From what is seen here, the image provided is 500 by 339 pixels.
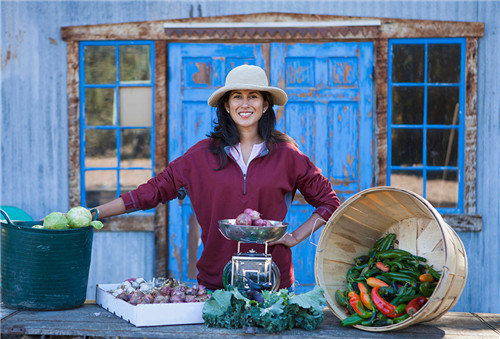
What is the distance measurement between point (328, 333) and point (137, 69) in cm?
407

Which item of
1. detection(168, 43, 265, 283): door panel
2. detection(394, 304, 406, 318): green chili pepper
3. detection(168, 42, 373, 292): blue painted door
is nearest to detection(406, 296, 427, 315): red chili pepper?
detection(394, 304, 406, 318): green chili pepper

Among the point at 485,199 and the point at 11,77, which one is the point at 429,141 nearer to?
the point at 485,199

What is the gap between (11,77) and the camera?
19.9 ft

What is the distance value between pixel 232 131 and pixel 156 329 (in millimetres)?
1288

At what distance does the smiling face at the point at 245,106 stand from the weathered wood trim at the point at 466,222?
10.3ft

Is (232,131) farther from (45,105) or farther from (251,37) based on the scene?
(45,105)

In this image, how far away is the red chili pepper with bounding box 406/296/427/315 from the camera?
277cm

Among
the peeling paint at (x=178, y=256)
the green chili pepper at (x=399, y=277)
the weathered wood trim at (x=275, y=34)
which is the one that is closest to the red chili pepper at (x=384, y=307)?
the green chili pepper at (x=399, y=277)

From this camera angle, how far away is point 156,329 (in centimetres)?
278

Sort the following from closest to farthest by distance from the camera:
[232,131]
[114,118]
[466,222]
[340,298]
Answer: [340,298], [232,131], [466,222], [114,118]

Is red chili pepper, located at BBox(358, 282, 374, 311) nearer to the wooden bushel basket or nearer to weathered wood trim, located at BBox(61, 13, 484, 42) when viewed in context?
the wooden bushel basket

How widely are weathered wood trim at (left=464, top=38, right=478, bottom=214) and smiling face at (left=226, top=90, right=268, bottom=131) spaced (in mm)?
3148

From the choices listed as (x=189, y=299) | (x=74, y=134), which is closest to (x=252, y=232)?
(x=189, y=299)

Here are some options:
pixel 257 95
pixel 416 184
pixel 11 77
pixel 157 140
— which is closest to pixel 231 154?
pixel 257 95
